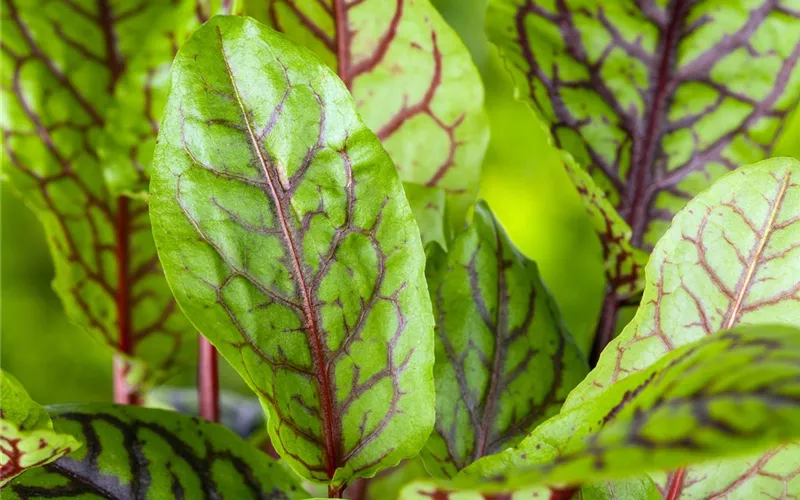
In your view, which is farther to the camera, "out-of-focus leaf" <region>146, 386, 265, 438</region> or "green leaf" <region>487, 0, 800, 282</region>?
"out-of-focus leaf" <region>146, 386, 265, 438</region>

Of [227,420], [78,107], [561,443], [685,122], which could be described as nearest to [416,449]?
[561,443]

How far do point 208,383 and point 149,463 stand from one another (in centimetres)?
27

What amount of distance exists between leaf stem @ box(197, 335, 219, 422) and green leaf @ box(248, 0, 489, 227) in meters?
0.25

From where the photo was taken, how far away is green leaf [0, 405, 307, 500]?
400 mm

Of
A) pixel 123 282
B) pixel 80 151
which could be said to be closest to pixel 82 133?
pixel 80 151

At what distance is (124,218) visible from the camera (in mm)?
675

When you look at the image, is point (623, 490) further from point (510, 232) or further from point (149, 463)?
point (510, 232)

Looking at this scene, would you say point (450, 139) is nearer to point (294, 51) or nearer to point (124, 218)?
point (294, 51)

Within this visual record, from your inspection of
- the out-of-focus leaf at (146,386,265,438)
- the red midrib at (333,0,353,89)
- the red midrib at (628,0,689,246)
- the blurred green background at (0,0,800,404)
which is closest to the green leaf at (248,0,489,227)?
the red midrib at (333,0,353,89)

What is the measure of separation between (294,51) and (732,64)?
33cm

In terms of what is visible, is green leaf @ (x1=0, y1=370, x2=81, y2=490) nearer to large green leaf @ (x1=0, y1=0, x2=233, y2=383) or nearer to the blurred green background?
large green leaf @ (x1=0, y1=0, x2=233, y2=383)

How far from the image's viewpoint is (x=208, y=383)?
68cm

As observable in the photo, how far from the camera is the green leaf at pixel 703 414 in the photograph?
0.22m

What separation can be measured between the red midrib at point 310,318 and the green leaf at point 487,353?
3.3 inches
